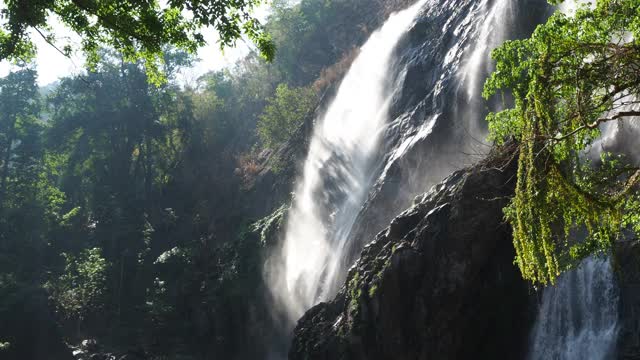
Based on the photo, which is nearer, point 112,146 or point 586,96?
point 586,96

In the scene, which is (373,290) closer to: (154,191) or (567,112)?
(567,112)

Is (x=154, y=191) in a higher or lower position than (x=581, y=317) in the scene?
higher

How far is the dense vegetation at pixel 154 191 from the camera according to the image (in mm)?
36750

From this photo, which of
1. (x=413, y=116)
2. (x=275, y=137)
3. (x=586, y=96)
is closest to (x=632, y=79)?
(x=586, y=96)

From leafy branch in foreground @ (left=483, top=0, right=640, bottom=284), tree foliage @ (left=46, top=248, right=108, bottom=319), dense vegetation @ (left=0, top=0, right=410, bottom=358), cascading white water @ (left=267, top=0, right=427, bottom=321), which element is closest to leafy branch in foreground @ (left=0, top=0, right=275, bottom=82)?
leafy branch in foreground @ (left=483, top=0, right=640, bottom=284)

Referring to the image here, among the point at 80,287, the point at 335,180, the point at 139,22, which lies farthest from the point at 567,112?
the point at 80,287

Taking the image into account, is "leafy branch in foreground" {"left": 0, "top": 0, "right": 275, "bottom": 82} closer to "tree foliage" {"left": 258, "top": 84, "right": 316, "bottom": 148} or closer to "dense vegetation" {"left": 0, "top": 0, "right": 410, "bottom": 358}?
"dense vegetation" {"left": 0, "top": 0, "right": 410, "bottom": 358}

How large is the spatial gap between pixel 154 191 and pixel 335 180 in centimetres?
2660

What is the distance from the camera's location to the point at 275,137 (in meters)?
45.0

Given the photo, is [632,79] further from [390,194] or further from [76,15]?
[390,194]

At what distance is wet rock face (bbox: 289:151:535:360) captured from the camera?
17359mm

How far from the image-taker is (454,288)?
17.4 metres

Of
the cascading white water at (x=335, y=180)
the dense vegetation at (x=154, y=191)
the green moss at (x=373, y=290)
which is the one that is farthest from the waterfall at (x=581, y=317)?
the dense vegetation at (x=154, y=191)

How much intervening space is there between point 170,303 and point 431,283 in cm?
2460
